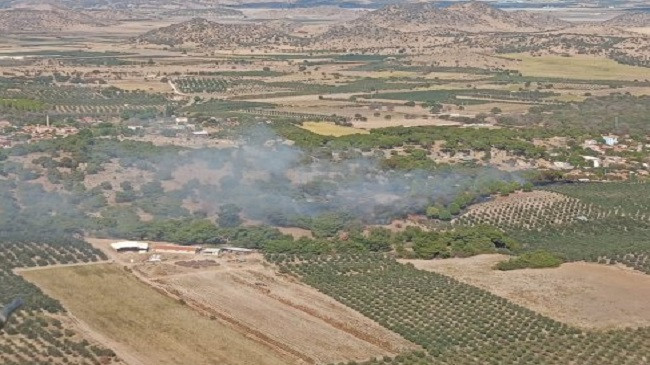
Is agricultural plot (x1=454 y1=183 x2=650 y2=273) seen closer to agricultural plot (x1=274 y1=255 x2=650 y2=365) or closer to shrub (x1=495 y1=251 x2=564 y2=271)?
shrub (x1=495 y1=251 x2=564 y2=271)

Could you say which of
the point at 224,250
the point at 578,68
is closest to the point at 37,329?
the point at 224,250

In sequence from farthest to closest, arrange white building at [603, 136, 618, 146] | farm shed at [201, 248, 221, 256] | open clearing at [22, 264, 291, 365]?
white building at [603, 136, 618, 146] < farm shed at [201, 248, 221, 256] < open clearing at [22, 264, 291, 365]

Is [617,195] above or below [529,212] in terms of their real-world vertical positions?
below

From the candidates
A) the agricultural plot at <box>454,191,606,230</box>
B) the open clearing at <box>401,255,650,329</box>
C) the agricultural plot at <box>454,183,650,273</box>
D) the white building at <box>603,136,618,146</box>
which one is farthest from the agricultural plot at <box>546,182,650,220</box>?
the white building at <box>603,136,618,146</box>

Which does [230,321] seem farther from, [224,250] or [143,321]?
[224,250]

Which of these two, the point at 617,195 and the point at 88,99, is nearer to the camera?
the point at 617,195

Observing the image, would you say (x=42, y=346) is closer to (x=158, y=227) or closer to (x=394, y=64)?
(x=158, y=227)

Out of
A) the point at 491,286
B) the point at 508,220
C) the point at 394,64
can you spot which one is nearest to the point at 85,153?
the point at 508,220
